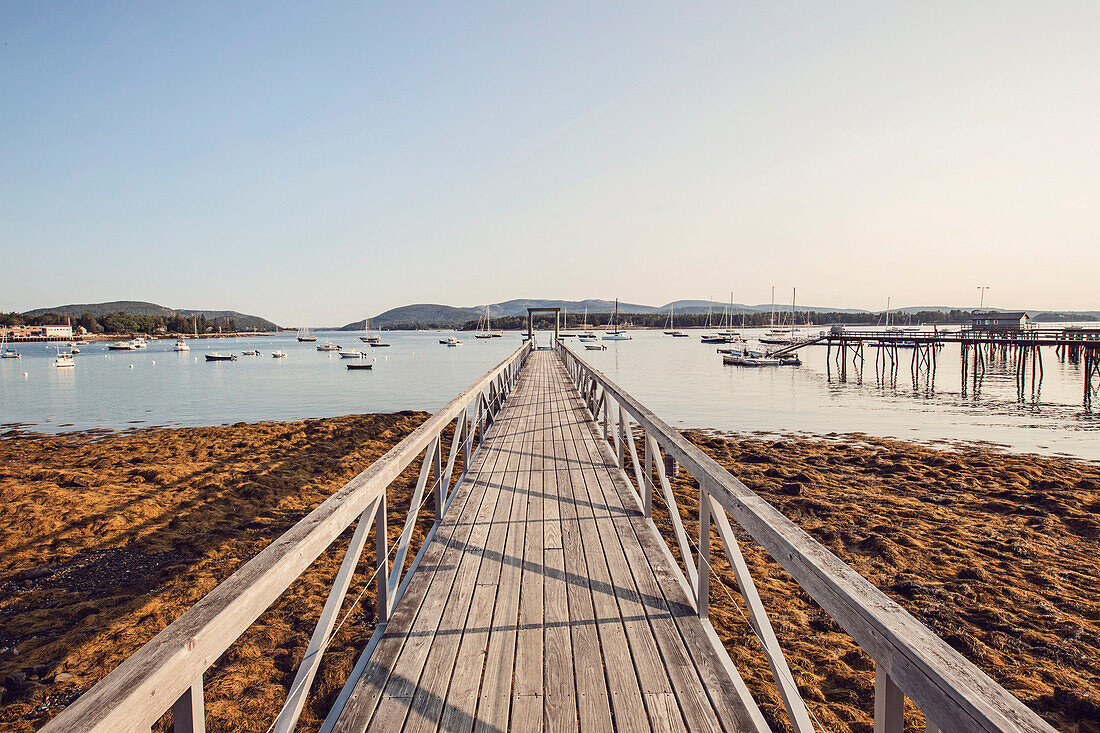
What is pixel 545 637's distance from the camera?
2.80 meters

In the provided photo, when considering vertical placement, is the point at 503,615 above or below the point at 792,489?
above

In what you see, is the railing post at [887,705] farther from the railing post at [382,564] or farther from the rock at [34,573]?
the rock at [34,573]

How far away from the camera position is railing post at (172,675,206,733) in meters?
1.28

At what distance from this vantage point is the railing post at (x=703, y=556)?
2.81 meters

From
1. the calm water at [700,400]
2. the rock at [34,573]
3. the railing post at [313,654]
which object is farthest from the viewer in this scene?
the calm water at [700,400]

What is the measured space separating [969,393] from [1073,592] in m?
25.7

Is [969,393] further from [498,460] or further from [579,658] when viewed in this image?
[579,658]

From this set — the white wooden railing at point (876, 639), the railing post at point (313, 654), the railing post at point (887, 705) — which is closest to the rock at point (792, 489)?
the white wooden railing at point (876, 639)

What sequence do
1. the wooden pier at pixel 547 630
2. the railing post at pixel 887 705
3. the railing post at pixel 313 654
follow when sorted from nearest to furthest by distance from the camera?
the wooden pier at pixel 547 630
the railing post at pixel 887 705
the railing post at pixel 313 654

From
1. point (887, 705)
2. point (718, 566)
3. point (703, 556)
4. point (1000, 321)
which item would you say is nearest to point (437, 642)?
point (703, 556)

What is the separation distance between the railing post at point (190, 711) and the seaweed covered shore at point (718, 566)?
2467mm

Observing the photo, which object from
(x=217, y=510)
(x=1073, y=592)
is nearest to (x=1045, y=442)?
(x=1073, y=592)

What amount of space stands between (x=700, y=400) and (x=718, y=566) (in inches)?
758

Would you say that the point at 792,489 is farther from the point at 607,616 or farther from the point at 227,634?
the point at 227,634
